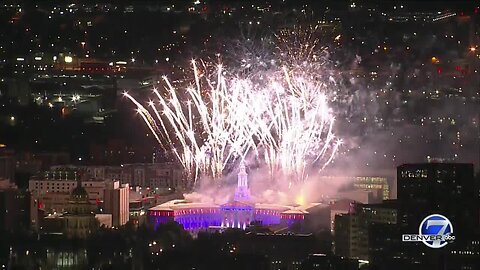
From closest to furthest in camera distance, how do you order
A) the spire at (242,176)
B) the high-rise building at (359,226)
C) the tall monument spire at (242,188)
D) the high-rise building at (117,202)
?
the high-rise building at (359,226), the high-rise building at (117,202), the spire at (242,176), the tall monument spire at (242,188)

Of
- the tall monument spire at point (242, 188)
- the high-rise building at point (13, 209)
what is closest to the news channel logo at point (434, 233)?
the high-rise building at point (13, 209)

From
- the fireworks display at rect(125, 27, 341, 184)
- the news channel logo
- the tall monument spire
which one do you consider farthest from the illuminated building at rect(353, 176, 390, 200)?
the news channel logo

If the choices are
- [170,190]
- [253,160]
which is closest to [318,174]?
[253,160]

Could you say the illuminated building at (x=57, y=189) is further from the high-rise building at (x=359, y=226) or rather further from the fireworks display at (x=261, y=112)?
the high-rise building at (x=359, y=226)

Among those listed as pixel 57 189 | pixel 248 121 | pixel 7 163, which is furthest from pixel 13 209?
pixel 248 121

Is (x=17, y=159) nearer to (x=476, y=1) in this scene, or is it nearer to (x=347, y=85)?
(x=347, y=85)

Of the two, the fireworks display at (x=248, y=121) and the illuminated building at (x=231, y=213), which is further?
the illuminated building at (x=231, y=213)

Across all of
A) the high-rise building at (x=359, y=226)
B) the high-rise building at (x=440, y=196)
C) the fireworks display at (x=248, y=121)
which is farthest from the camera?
the fireworks display at (x=248, y=121)
